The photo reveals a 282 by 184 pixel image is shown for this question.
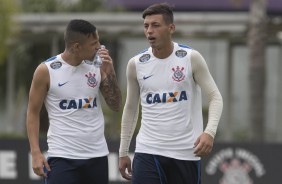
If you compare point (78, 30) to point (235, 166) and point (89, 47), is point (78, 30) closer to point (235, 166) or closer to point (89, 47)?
point (89, 47)

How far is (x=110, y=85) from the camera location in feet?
24.3

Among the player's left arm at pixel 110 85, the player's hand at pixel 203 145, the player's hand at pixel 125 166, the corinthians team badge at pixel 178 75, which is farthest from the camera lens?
the player's hand at pixel 125 166

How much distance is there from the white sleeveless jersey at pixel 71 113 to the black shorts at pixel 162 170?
357 millimetres

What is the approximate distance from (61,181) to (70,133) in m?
0.38

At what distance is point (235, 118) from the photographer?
24250 mm

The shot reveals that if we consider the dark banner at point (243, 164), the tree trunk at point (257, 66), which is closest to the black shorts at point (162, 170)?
the dark banner at point (243, 164)

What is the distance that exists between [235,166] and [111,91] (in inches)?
222

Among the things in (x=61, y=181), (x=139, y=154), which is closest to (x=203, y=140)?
(x=139, y=154)

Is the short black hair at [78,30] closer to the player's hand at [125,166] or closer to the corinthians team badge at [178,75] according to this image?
the corinthians team badge at [178,75]

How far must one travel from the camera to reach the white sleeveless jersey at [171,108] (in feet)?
23.7

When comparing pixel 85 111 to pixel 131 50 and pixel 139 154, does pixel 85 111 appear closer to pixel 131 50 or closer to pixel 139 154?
pixel 139 154

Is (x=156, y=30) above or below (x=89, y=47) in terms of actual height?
above

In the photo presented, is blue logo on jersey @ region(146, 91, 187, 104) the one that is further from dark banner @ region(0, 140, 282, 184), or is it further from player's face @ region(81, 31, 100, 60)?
dark banner @ region(0, 140, 282, 184)

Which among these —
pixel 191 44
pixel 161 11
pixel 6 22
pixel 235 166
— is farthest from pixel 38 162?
pixel 191 44
